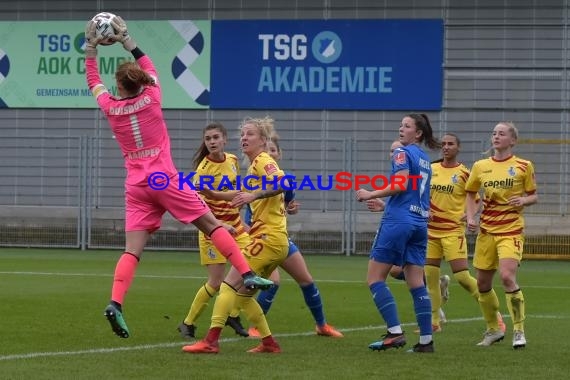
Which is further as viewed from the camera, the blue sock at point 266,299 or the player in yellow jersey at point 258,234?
the blue sock at point 266,299

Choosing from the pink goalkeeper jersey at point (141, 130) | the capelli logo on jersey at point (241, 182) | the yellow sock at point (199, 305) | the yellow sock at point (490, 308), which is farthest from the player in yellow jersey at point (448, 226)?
the pink goalkeeper jersey at point (141, 130)

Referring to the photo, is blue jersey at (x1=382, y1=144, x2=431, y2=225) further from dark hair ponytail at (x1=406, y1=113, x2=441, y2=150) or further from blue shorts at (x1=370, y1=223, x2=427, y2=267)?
dark hair ponytail at (x1=406, y1=113, x2=441, y2=150)

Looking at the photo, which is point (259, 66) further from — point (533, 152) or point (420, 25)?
point (533, 152)

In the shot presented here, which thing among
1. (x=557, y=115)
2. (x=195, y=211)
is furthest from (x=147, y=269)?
(x=195, y=211)

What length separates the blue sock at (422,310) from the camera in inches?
402

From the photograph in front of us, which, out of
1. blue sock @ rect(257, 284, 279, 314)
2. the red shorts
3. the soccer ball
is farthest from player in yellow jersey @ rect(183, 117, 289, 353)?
the soccer ball

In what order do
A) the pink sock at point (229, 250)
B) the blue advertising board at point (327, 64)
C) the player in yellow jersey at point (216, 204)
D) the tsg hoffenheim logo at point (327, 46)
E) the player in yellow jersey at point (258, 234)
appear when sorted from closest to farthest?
the pink sock at point (229, 250), the player in yellow jersey at point (258, 234), the player in yellow jersey at point (216, 204), the blue advertising board at point (327, 64), the tsg hoffenheim logo at point (327, 46)

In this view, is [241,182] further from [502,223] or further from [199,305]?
[502,223]

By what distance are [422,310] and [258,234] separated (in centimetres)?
144

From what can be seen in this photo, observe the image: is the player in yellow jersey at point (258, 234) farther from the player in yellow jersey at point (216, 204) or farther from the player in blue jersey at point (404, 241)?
the player in yellow jersey at point (216, 204)

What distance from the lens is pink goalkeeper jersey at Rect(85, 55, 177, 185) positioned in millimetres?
9406

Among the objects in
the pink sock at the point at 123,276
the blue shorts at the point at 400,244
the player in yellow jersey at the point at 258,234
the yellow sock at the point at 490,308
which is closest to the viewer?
the pink sock at the point at 123,276

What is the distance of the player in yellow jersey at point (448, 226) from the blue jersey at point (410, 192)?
2300 mm

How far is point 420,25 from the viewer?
26.1 metres
